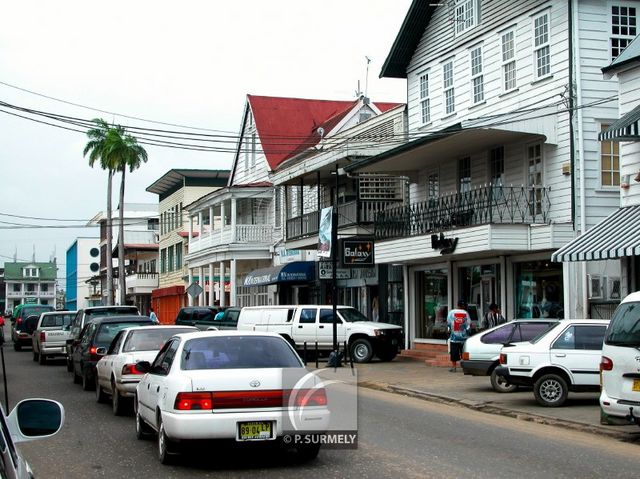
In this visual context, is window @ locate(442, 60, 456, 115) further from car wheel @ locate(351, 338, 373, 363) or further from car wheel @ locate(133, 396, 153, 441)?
car wheel @ locate(133, 396, 153, 441)

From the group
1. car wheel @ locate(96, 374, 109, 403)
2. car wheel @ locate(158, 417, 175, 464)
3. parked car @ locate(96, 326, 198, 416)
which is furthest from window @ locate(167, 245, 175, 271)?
car wheel @ locate(158, 417, 175, 464)

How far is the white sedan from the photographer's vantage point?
9.65 meters

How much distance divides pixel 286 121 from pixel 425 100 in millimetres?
17654

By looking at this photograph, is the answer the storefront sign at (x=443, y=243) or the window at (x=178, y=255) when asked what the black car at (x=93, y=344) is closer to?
the storefront sign at (x=443, y=243)

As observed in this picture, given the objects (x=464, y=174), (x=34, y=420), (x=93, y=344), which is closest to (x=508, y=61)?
(x=464, y=174)

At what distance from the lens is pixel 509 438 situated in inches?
500

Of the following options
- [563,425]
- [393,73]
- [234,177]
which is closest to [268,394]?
[563,425]

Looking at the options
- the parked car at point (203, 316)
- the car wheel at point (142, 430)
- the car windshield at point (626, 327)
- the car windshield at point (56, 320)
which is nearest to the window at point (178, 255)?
the parked car at point (203, 316)

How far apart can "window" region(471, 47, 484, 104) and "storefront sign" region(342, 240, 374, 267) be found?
5.63 meters

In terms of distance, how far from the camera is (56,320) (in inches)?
1252

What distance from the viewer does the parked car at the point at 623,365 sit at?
1169 centimetres

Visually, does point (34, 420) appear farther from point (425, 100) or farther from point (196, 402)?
point (425, 100)

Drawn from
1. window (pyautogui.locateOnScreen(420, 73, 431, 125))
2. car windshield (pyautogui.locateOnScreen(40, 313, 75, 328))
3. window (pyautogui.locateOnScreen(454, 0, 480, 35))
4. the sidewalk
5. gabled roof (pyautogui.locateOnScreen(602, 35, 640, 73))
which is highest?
window (pyautogui.locateOnScreen(454, 0, 480, 35))

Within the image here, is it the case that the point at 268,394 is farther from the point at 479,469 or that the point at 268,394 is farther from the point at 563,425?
the point at 563,425
